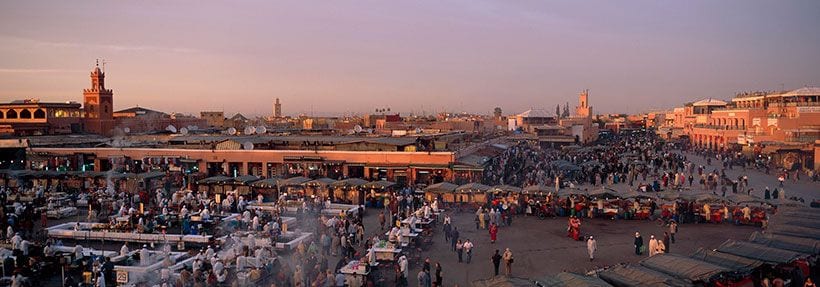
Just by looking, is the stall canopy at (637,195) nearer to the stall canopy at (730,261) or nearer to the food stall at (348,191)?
→ the stall canopy at (730,261)

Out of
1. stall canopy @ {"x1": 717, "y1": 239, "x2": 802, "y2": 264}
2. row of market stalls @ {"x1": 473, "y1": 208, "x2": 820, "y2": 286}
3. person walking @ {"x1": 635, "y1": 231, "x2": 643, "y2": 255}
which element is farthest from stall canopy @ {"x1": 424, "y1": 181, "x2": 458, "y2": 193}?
stall canopy @ {"x1": 717, "y1": 239, "x2": 802, "y2": 264}

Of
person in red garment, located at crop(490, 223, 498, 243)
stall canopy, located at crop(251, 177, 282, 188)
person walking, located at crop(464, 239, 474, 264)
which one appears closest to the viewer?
person walking, located at crop(464, 239, 474, 264)

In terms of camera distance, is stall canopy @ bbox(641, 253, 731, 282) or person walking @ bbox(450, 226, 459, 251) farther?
person walking @ bbox(450, 226, 459, 251)

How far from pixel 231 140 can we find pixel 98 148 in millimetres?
8252

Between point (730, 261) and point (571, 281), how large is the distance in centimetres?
396

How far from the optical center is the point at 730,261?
12203 mm

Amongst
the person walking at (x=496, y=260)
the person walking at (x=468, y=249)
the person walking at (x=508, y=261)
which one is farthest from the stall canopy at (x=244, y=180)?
the person walking at (x=508, y=261)

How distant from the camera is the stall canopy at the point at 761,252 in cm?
1234

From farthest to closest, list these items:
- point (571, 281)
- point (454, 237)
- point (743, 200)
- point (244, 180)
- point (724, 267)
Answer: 1. point (244, 180)
2. point (743, 200)
3. point (454, 237)
4. point (724, 267)
5. point (571, 281)

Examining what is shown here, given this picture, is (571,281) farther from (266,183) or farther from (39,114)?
(39,114)

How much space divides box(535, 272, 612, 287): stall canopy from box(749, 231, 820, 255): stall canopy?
18.5ft

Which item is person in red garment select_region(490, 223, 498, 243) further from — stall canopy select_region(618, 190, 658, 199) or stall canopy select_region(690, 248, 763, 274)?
stall canopy select_region(618, 190, 658, 199)

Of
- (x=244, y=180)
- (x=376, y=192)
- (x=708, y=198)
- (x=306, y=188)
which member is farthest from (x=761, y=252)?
(x=244, y=180)

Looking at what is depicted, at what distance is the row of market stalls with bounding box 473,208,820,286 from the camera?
10719mm
